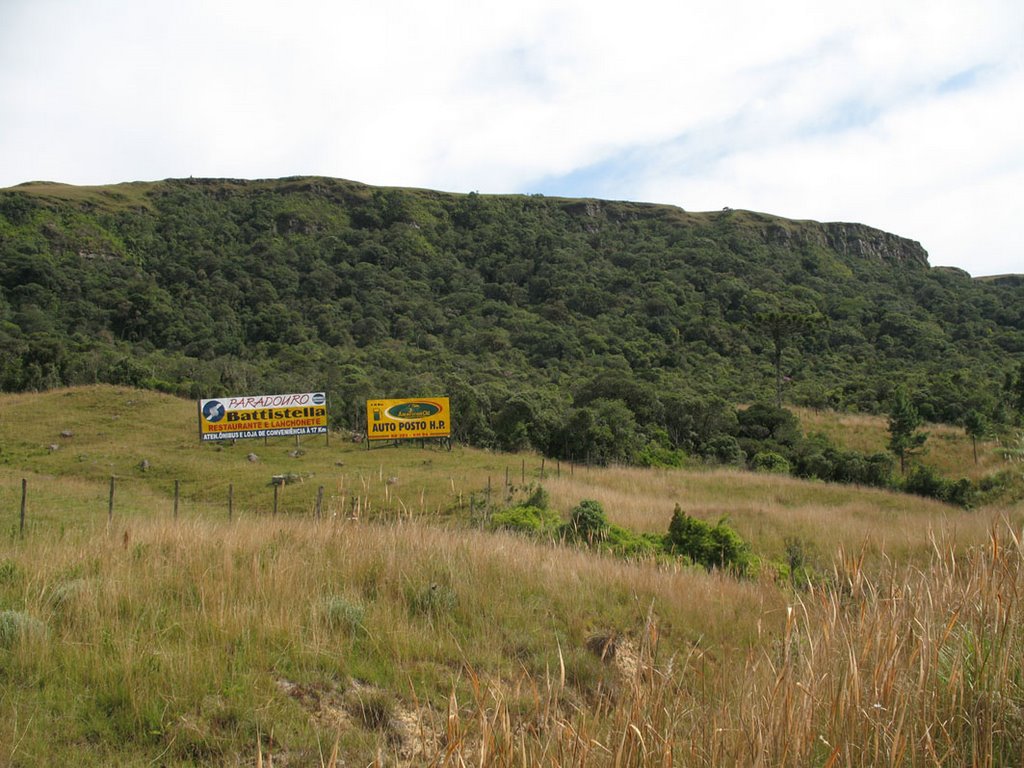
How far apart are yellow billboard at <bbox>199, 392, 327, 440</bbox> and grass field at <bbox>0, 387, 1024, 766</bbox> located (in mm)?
28659

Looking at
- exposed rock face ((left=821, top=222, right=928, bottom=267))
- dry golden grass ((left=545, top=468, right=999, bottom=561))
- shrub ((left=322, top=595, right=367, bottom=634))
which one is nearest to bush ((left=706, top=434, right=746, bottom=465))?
dry golden grass ((left=545, top=468, right=999, bottom=561))

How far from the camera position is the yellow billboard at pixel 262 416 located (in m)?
33.7

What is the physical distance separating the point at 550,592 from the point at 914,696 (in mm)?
3914

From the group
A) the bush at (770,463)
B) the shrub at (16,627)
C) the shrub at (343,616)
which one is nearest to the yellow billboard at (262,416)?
the bush at (770,463)

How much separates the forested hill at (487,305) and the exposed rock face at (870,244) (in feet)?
1.71

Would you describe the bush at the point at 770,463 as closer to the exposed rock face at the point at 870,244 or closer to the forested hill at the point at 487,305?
the forested hill at the point at 487,305

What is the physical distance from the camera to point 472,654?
15.1 ft

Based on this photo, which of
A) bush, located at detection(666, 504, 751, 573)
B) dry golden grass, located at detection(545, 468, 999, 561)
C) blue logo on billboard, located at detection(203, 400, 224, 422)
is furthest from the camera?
blue logo on billboard, located at detection(203, 400, 224, 422)

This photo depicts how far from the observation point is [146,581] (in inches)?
190

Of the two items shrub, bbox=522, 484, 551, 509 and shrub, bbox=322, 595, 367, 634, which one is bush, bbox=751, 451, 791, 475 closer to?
Result: shrub, bbox=522, 484, 551, 509

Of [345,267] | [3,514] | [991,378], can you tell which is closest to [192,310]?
[345,267]

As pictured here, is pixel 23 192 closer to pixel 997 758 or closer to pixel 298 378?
pixel 298 378

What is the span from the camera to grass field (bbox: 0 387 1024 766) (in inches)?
87.3

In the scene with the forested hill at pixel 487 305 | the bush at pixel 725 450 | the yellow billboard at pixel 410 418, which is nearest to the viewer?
the yellow billboard at pixel 410 418
